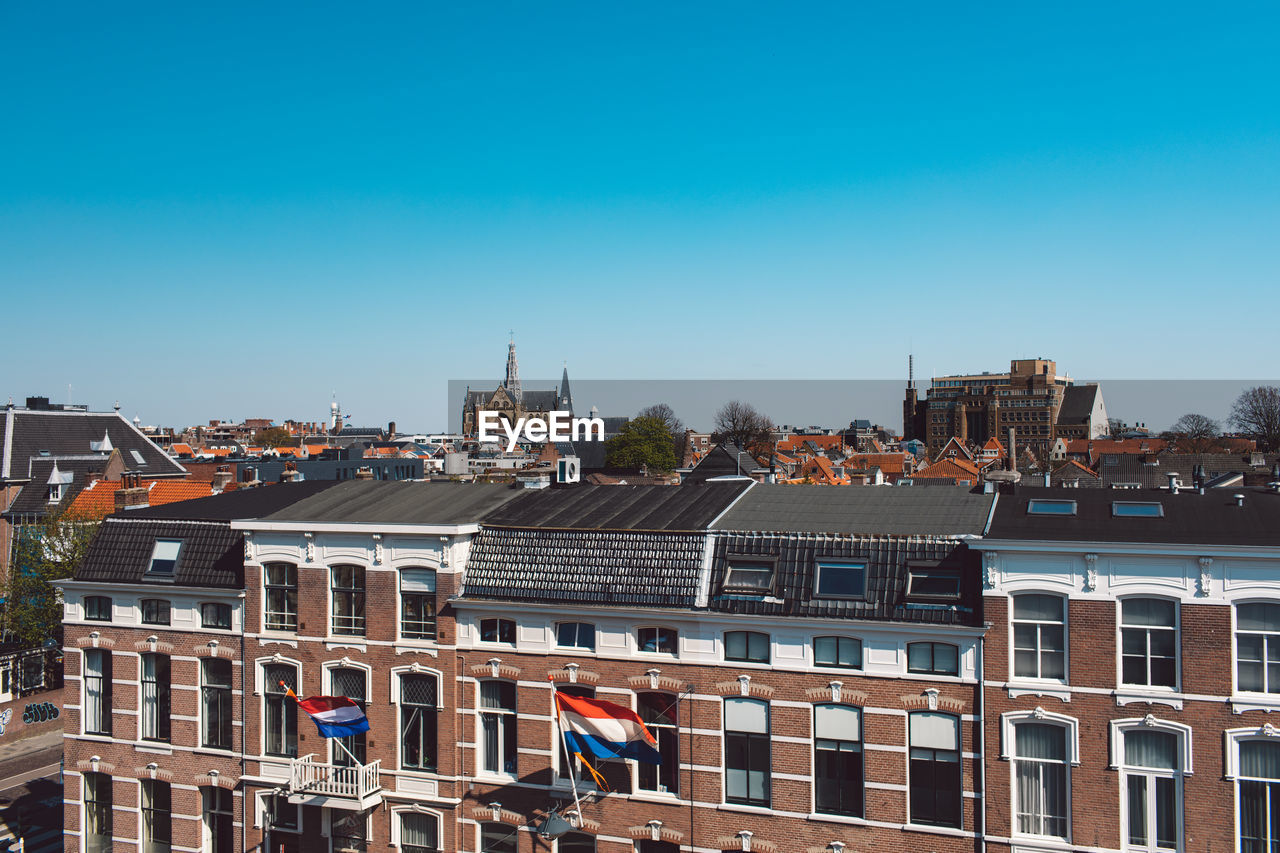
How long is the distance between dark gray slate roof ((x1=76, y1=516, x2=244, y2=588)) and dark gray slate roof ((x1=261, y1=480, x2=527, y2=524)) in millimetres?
1862

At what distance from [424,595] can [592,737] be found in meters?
6.12

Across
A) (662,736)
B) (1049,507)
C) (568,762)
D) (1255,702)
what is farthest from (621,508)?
(1255,702)

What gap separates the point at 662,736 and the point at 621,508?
6.17 m

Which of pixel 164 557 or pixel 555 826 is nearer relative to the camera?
pixel 555 826

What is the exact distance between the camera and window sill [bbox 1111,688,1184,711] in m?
18.0

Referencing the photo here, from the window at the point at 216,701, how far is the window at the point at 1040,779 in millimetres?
20278

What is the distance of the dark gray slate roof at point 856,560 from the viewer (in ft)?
64.9

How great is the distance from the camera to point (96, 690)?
27.6 meters

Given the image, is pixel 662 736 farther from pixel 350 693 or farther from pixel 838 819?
pixel 350 693

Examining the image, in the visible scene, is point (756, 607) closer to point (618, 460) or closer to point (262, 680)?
point (262, 680)

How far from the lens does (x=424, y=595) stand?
23906mm

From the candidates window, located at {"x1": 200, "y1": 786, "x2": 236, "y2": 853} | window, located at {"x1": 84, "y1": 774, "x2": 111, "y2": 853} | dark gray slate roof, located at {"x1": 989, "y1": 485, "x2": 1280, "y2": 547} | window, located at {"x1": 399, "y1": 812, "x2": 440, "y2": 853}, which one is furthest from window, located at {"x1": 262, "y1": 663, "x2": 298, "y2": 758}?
dark gray slate roof, located at {"x1": 989, "y1": 485, "x2": 1280, "y2": 547}

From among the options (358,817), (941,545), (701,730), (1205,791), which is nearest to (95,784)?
(358,817)

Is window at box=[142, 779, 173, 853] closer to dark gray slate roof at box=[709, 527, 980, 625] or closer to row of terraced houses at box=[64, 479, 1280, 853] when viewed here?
row of terraced houses at box=[64, 479, 1280, 853]
